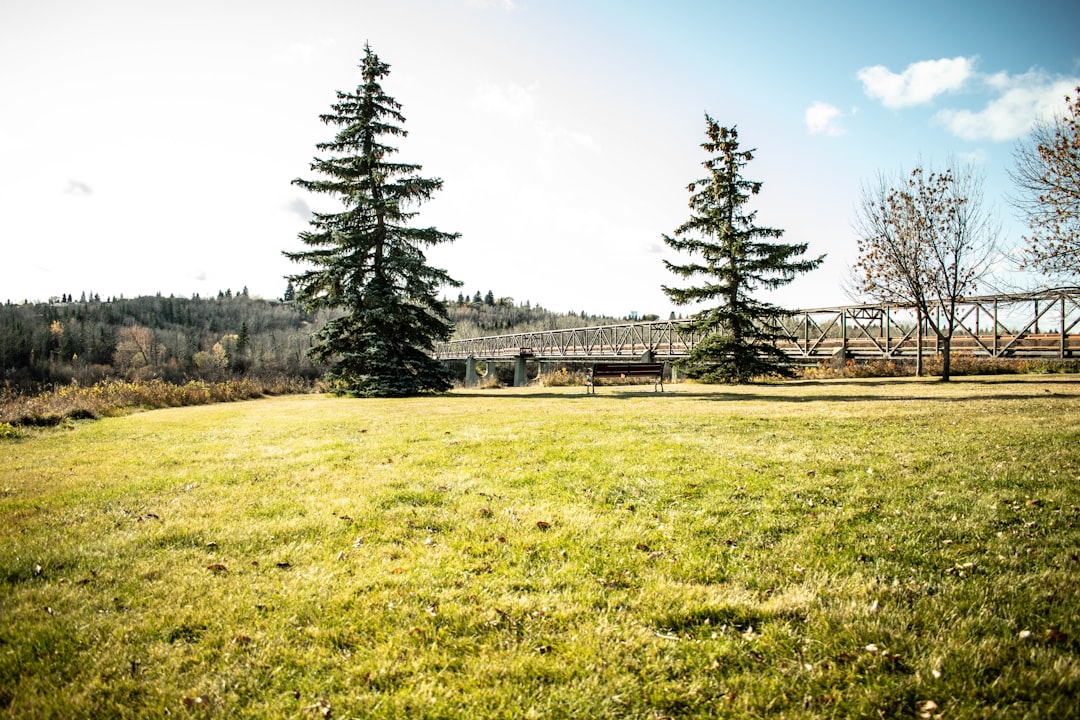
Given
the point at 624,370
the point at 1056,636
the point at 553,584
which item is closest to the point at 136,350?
the point at 624,370

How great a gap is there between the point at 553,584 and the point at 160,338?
402 feet

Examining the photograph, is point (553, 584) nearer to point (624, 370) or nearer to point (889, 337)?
point (624, 370)

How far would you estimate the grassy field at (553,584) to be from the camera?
8.54ft

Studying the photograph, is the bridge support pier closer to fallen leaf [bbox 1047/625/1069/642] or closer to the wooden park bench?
the wooden park bench

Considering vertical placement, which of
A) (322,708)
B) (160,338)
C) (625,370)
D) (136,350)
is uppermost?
(160,338)

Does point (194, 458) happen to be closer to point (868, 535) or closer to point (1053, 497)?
point (868, 535)

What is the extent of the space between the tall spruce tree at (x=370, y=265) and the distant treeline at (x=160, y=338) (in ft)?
77.3

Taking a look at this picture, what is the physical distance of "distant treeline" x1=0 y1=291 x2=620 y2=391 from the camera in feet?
236

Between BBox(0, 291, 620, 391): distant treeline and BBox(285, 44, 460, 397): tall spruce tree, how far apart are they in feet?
77.3

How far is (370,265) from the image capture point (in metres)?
21.6

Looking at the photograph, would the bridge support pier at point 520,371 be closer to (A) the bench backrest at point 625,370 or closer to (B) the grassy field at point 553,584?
(A) the bench backrest at point 625,370

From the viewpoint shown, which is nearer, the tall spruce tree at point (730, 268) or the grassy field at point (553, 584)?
the grassy field at point (553, 584)

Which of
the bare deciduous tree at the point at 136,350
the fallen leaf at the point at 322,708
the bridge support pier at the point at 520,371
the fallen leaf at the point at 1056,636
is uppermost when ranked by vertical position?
the bare deciduous tree at the point at 136,350

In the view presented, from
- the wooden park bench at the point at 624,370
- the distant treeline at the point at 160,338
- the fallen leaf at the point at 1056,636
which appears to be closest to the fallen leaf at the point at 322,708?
the fallen leaf at the point at 1056,636
